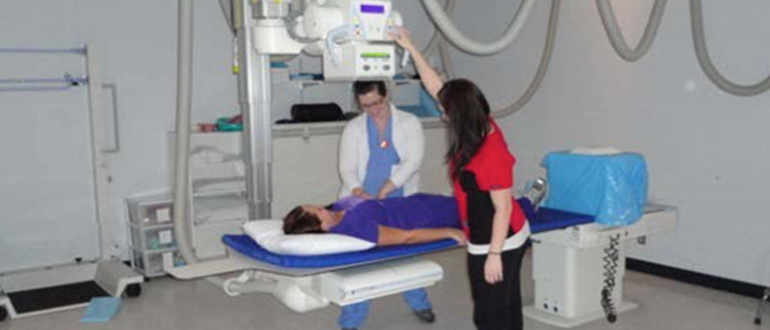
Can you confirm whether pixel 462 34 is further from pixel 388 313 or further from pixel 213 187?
pixel 213 187

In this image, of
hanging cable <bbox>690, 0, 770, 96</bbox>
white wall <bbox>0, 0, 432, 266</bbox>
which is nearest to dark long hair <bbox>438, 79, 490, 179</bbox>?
hanging cable <bbox>690, 0, 770, 96</bbox>

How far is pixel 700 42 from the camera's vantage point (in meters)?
3.55

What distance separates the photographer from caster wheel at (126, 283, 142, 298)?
12.9 feet

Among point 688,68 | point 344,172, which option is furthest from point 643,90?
point 344,172

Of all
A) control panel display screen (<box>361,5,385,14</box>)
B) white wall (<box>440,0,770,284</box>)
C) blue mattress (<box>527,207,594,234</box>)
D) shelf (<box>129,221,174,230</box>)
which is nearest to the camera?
control panel display screen (<box>361,5,385,14</box>)

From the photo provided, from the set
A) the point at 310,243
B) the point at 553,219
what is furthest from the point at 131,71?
the point at 553,219

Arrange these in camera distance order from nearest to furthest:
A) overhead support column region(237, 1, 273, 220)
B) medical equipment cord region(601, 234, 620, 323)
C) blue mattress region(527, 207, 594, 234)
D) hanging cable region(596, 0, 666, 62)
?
overhead support column region(237, 1, 273, 220), blue mattress region(527, 207, 594, 234), medical equipment cord region(601, 234, 620, 323), hanging cable region(596, 0, 666, 62)

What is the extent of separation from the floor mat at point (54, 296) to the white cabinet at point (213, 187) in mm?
652

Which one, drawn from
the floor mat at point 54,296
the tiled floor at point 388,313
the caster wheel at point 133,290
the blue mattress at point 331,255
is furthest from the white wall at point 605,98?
the blue mattress at point 331,255

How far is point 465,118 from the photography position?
2.19 m

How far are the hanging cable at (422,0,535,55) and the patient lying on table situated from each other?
2.18ft

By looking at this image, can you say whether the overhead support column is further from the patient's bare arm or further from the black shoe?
the black shoe

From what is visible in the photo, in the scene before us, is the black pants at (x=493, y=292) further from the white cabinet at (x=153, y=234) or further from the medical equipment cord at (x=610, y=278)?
the white cabinet at (x=153, y=234)

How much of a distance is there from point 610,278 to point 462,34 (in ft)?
4.94
